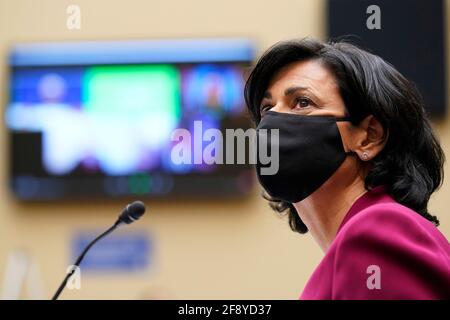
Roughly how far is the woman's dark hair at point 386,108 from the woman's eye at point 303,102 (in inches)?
2.7

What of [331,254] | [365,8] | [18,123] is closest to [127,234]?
[18,123]

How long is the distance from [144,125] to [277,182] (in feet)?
9.45

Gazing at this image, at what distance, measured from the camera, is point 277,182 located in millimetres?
1713

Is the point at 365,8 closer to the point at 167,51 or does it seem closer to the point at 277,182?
the point at 167,51

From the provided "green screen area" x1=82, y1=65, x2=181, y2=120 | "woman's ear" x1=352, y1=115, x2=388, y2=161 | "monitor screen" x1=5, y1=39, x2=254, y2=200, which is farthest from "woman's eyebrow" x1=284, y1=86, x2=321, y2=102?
"green screen area" x1=82, y1=65, x2=181, y2=120

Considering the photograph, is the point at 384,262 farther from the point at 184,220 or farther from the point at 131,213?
the point at 184,220

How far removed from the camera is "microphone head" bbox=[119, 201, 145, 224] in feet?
5.28

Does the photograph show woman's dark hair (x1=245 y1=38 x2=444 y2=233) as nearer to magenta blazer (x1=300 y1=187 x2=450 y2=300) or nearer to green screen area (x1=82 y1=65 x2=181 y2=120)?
magenta blazer (x1=300 y1=187 x2=450 y2=300)

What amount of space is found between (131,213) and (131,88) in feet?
9.93

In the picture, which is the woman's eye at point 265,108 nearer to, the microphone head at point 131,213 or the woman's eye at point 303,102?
the woman's eye at point 303,102

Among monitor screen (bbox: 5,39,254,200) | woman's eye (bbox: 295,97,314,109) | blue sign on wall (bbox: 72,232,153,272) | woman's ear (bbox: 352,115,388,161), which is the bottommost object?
blue sign on wall (bbox: 72,232,153,272)

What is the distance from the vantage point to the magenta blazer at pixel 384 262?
1.21 m

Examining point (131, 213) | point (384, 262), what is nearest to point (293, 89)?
point (131, 213)

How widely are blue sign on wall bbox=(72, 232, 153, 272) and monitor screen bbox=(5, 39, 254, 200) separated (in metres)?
0.26
